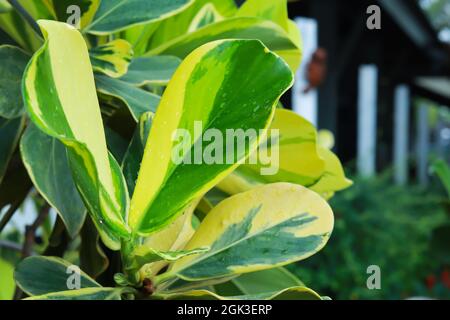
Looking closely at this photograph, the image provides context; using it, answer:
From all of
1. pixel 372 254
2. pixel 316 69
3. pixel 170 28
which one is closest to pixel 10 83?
pixel 170 28

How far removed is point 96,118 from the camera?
1.06 feet

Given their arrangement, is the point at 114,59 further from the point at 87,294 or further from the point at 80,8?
the point at 87,294

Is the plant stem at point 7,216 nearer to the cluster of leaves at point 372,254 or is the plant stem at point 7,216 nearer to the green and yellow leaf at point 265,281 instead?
the green and yellow leaf at point 265,281

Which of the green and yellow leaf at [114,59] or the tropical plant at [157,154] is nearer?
the tropical plant at [157,154]

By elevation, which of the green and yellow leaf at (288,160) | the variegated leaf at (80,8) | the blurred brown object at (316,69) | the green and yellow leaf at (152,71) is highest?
the variegated leaf at (80,8)

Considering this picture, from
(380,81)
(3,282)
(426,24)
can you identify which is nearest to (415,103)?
(380,81)

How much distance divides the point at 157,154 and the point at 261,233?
0.27 ft

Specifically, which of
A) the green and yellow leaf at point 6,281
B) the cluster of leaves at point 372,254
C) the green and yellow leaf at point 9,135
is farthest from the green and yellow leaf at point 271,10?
the cluster of leaves at point 372,254

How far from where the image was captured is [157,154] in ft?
1.08

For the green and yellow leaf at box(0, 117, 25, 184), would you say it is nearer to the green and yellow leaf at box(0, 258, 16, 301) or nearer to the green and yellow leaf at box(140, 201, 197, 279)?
the green and yellow leaf at box(140, 201, 197, 279)

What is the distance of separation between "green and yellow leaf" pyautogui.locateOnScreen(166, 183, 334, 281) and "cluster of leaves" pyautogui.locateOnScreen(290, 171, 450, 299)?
256cm

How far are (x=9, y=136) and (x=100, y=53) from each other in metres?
0.10

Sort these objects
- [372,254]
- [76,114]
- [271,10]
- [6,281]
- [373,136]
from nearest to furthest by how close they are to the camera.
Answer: [76,114], [271,10], [6,281], [372,254], [373,136]

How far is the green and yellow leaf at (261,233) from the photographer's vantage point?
0.36 meters
